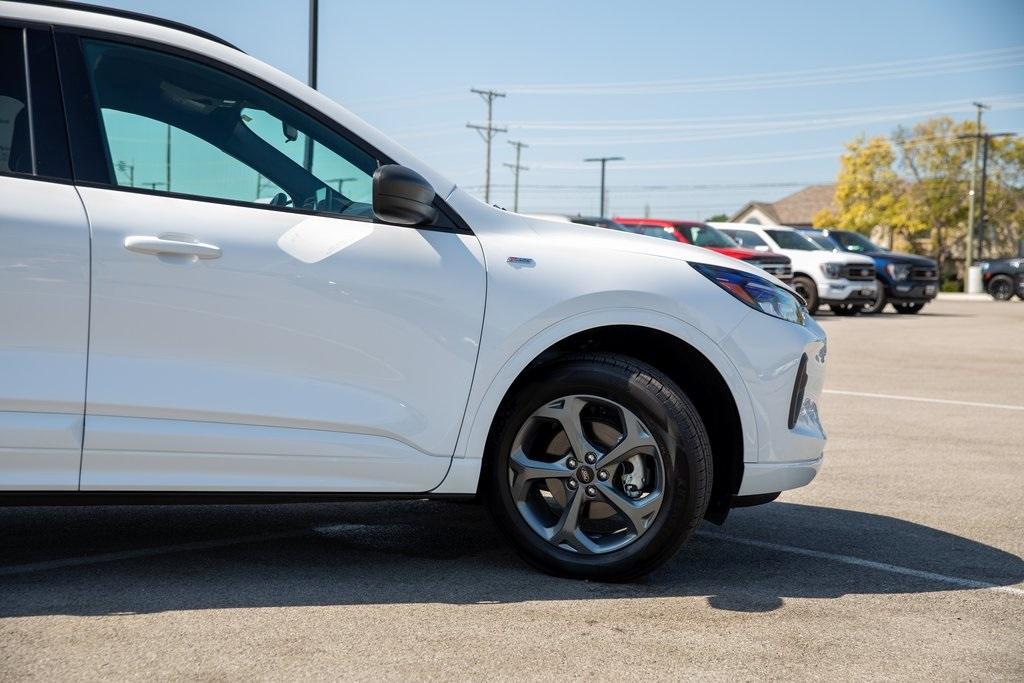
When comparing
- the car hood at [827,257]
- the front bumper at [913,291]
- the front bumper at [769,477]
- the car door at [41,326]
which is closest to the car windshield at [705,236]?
the car hood at [827,257]

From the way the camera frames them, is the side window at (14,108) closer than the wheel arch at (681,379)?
Yes

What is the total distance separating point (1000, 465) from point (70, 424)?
5.21 m

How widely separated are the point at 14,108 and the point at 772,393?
2665mm

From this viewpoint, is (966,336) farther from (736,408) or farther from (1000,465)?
(736,408)

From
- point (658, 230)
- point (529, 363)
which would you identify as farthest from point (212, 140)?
point (658, 230)

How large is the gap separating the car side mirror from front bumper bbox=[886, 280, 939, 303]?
2349 cm

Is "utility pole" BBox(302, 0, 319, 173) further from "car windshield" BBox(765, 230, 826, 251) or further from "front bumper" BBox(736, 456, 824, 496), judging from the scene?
"car windshield" BBox(765, 230, 826, 251)

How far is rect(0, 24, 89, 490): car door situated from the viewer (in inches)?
138

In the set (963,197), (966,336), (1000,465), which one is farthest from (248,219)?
(963,197)

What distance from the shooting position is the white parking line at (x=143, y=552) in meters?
4.06

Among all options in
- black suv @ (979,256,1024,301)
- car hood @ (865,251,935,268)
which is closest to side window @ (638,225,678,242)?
car hood @ (865,251,935,268)

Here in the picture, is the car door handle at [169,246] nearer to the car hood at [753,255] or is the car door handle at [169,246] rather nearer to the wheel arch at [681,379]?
the wheel arch at [681,379]

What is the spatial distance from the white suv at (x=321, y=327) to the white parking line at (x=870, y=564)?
51cm

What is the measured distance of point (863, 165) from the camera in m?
70.2
